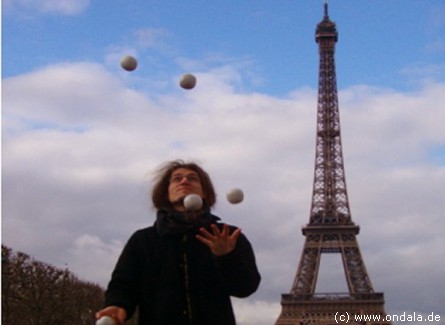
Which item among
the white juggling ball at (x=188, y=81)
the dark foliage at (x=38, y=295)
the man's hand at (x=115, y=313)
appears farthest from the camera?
the dark foliage at (x=38, y=295)

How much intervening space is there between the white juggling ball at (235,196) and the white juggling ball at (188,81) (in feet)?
3.34

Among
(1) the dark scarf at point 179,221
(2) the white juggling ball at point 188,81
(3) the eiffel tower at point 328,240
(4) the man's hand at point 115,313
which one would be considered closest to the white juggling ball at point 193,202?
(1) the dark scarf at point 179,221

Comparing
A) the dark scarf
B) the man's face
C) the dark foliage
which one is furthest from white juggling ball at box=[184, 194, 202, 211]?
the dark foliage

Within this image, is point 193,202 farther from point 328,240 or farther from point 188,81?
point 328,240

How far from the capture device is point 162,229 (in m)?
4.04

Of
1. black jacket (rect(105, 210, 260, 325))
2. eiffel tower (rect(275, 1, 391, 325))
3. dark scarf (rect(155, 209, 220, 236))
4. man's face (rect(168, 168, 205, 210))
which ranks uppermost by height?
eiffel tower (rect(275, 1, 391, 325))

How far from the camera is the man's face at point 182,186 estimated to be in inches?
164

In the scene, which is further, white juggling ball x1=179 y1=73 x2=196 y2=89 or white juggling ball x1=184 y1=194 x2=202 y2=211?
white juggling ball x1=179 y1=73 x2=196 y2=89

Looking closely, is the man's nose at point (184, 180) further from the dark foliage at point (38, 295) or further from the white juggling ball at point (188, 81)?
the dark foliage at point (38, 295)

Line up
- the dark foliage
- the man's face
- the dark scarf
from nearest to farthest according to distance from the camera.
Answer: the dark scarf, the man's face, the dark foliage

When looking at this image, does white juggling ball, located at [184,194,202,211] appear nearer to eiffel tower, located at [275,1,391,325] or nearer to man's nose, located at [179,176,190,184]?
man's nose, located at [179,176,190,184]

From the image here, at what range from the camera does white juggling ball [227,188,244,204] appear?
4.11m

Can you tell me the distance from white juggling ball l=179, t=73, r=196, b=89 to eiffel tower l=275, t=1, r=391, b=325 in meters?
46.8

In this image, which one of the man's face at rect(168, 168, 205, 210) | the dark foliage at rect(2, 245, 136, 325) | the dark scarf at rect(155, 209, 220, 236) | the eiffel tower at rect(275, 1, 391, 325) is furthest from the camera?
the eiffel tower at rect(275, 1, 391, 325)
